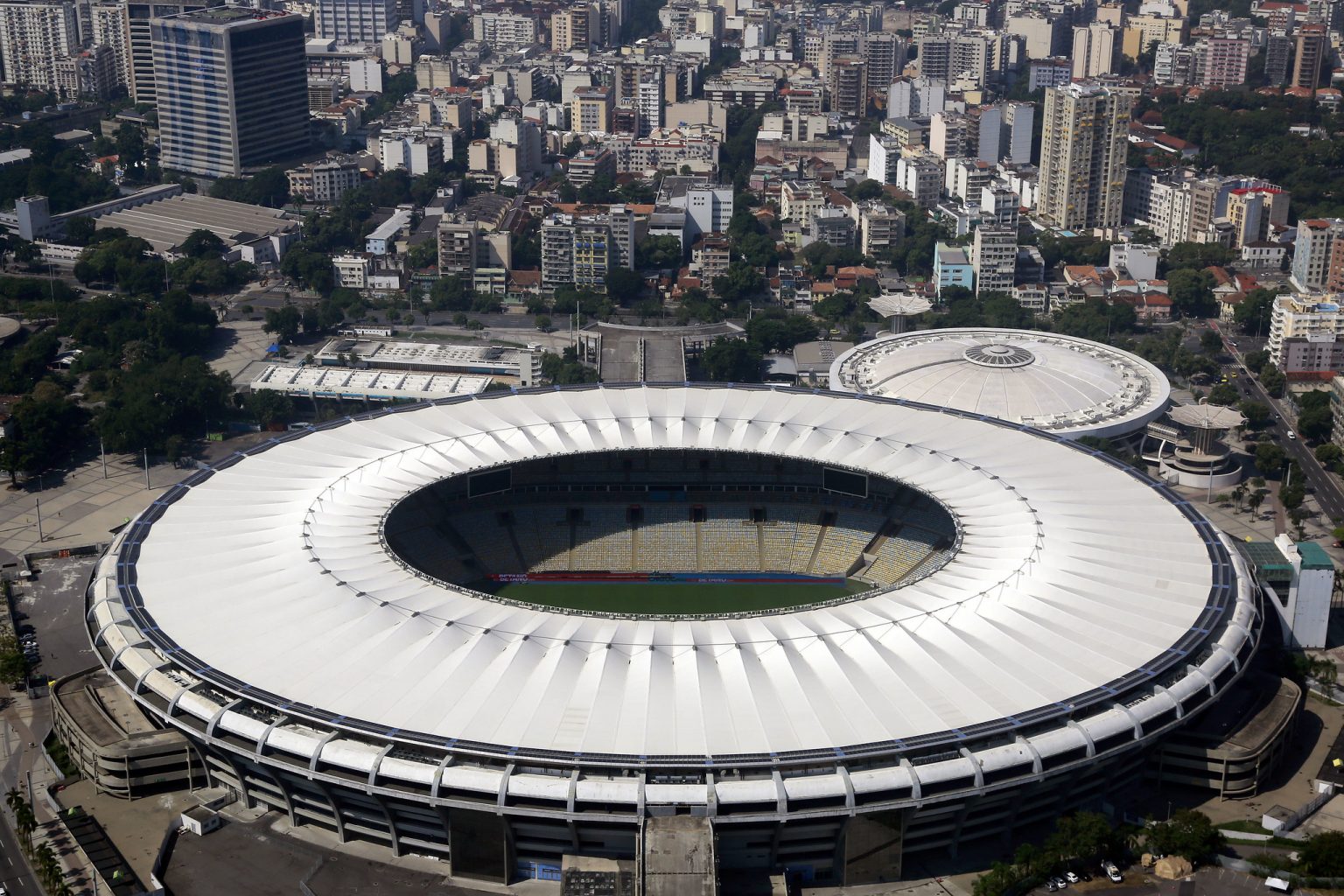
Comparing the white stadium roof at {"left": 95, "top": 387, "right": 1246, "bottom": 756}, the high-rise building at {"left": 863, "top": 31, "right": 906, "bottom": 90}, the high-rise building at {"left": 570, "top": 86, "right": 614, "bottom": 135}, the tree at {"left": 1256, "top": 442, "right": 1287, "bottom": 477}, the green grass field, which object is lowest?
the green grass field

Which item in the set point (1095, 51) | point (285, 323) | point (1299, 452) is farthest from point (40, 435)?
point (1095, 51)

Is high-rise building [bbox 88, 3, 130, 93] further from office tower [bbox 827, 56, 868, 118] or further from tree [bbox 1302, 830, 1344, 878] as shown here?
tree [bbox 1302, 830, 1344, 878]

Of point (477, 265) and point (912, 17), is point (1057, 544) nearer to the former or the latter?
point (477, 265)

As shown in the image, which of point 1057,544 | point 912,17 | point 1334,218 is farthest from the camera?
point 912,17

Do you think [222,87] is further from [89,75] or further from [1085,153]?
[1085,153]

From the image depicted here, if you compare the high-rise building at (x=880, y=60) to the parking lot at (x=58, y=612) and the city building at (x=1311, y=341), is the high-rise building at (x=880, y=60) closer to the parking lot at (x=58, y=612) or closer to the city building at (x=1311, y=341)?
the city building at (x=1311, y=341)

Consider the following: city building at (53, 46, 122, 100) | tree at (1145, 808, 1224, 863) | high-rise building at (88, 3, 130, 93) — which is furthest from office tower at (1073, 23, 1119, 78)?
tree at (1145, 808, 1224, 863)

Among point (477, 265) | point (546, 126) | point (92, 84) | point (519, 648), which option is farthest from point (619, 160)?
point (519, 648)
